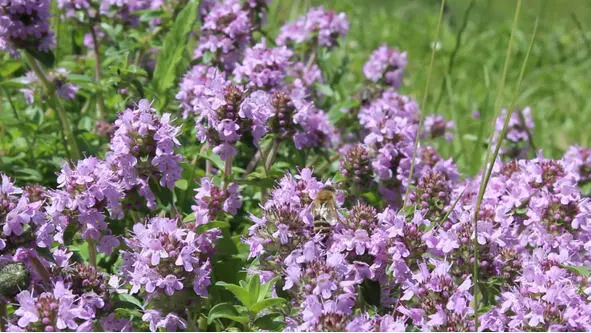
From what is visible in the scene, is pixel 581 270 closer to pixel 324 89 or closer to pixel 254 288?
pixel 254 288

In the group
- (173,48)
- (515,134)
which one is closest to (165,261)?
(173,48)

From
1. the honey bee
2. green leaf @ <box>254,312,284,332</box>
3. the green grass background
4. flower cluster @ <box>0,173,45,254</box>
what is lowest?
flower cluster @ <box>0,173,45,254</box>

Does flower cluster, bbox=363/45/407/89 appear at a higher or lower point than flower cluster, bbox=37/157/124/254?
higher

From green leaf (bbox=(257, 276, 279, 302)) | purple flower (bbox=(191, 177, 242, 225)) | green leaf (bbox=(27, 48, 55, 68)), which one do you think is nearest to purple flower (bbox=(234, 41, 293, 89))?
purple flower (bbox=(191, 177, 242, 225))

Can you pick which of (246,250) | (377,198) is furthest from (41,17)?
(377,198)

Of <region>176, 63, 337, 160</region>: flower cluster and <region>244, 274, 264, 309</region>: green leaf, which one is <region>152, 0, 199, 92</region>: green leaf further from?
<region>244, 274, 264, 309</region>: green leaf
